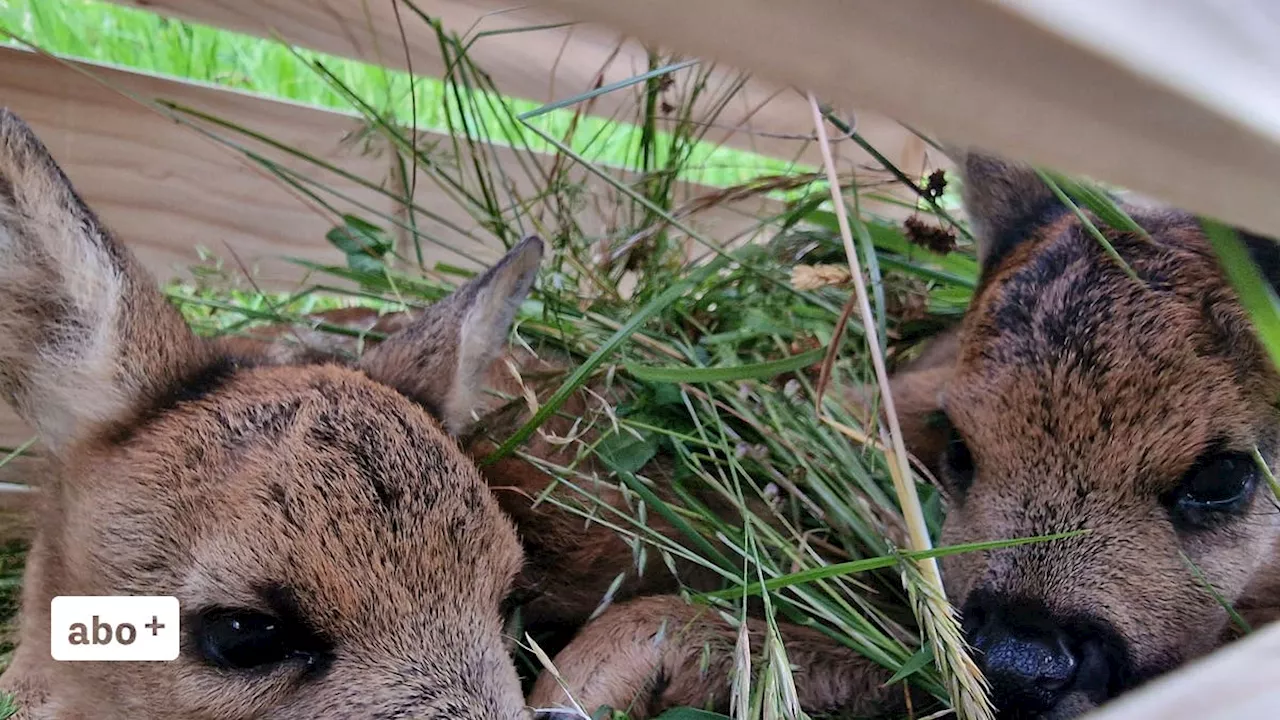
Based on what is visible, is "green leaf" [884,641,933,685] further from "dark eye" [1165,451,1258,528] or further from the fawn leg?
"dark eye" [1165,451,1258,528]

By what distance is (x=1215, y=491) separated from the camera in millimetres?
1316

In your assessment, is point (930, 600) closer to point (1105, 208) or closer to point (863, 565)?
point (863, 565)

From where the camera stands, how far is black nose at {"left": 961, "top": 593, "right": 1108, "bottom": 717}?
119 centimetres

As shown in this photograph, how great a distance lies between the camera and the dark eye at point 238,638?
109 cm

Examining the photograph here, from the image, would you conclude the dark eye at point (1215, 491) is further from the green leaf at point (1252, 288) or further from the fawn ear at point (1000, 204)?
the fawn ear at point (1000, 204)

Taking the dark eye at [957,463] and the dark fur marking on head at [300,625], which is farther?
the dark eye at [957,463]

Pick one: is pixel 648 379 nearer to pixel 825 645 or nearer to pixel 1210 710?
pixel 825 645

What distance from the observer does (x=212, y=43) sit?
2.19 metres

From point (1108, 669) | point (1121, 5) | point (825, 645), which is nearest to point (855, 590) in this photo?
point (825, 645)

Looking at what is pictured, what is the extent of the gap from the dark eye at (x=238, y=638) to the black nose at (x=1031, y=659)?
889mm

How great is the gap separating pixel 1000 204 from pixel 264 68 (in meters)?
1.77

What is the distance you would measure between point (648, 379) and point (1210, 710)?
102cm

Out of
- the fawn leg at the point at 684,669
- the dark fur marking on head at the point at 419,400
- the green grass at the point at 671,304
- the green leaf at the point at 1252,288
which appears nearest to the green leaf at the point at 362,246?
the green grass at the point at 671,304

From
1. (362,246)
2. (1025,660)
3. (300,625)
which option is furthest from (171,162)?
(1025,660)
